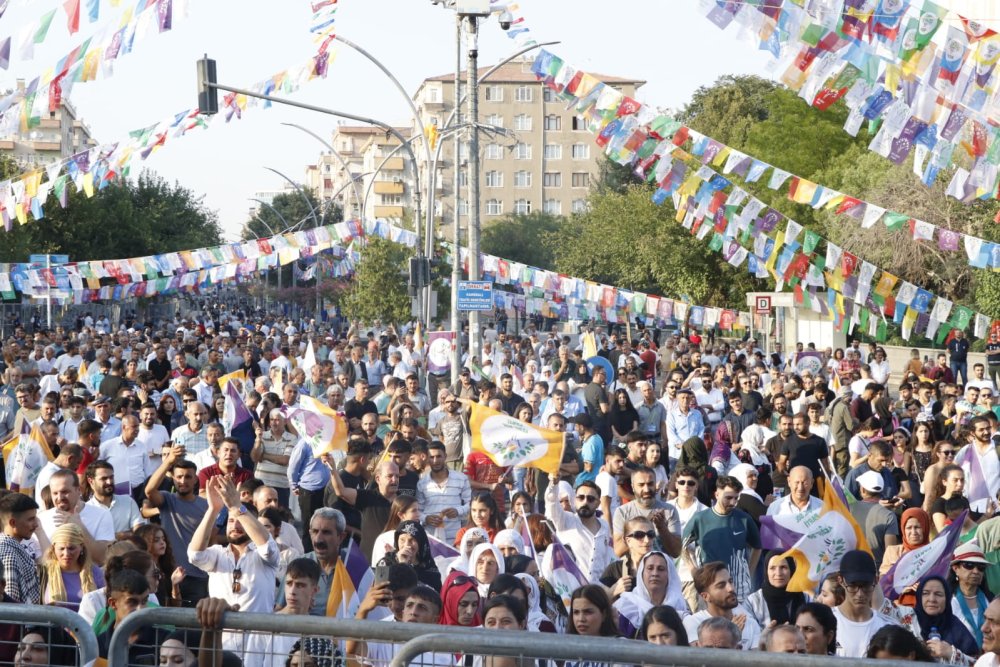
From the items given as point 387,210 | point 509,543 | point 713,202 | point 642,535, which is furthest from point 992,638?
point 387,210

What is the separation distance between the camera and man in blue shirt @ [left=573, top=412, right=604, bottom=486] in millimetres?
11945

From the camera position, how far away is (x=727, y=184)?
21.9 m

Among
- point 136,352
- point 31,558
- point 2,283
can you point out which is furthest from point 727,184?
point 2,283

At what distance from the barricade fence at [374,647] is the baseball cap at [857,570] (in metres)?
2.80

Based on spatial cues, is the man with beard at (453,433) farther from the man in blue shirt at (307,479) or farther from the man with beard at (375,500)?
the man with beard at (375,500)

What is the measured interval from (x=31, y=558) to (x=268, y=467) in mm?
4846

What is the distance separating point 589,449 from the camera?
41.2 ft

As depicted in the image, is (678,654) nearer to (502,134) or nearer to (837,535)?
(837,535)

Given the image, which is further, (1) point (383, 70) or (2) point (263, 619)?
(1) point (383, 70)

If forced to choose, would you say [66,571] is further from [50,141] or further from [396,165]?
[50,141]

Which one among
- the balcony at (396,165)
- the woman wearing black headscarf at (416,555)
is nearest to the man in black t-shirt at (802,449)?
the woman wearing black headscarf at (416,555)

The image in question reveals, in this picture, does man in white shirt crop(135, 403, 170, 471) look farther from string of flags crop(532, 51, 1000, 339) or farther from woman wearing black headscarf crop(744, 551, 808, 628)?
string of flags crop(532, 51, 1000, 339)

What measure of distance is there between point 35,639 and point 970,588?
16.9 feet

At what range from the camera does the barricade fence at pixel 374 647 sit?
163 inches
